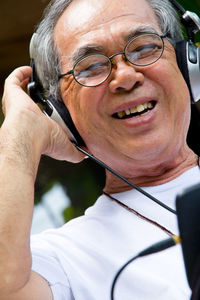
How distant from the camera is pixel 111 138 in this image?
1333 millimetres

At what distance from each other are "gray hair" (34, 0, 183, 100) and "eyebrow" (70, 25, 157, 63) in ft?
0.28

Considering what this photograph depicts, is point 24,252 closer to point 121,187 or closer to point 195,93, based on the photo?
point 121,187

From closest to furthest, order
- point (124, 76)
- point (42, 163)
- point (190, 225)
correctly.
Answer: point (190, 225) < point (124, 76) < point (42, 163)

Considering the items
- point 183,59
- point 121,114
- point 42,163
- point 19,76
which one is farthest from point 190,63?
point 42,163

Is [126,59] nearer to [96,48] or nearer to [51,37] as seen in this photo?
[96,48]

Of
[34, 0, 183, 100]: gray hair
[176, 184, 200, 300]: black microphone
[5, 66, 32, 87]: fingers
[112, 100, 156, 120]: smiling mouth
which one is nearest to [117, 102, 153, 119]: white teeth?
[112, 100, 156, 120]: smiling mouth

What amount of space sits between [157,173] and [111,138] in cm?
18

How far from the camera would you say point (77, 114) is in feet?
4.48

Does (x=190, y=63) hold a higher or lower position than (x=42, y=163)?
higher

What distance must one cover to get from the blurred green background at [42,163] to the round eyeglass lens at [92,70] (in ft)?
5.09

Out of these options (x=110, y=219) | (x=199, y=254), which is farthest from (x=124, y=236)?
(x=199, y=254)

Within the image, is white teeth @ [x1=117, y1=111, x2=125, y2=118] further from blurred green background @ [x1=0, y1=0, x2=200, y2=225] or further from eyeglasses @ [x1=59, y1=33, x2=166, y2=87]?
blurred green background @ [x1=0, y1=0, x2=200, y2=225]

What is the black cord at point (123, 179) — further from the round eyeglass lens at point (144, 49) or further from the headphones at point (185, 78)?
the round eyeglass lens at point (144, 49)

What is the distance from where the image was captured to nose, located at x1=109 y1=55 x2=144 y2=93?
124 centimetres
